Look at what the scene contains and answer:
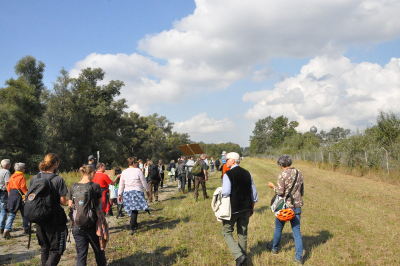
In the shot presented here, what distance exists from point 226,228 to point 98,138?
4737cm

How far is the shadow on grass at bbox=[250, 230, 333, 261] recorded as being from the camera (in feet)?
21.4

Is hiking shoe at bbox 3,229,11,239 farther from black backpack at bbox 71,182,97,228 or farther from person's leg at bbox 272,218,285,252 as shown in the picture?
person's leg at bbox 272,218,285,252

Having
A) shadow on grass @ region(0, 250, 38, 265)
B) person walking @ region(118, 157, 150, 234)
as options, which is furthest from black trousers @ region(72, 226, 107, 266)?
person walking @ region(118, 157, 150, 234)

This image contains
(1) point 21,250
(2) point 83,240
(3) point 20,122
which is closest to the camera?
(2) point 83,240

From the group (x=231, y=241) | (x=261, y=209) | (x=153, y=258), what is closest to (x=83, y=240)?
(x=153, y=258)

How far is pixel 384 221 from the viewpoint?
902 centimetres

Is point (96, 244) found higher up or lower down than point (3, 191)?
lower down


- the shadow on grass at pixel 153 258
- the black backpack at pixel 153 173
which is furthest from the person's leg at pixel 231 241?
the black backpack at pixel 153 173

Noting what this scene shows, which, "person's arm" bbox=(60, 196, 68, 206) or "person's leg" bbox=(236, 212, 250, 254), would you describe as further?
"person's leg" bbox=(236, 212, 250, 254)

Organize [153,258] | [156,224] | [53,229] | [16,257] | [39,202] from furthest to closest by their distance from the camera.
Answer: [156,224]
[16,257]
[153,258]
[53,229]
[39,202]

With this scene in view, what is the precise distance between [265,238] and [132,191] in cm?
345

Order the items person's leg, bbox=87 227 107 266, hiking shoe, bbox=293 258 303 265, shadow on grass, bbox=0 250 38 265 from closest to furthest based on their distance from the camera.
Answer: person's leg, bbox=87 227 107 266 < hiking shoe, bbox=293 258 303 265 < shadow on grass, bbox=0 250 38 265

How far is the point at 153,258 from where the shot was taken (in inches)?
251

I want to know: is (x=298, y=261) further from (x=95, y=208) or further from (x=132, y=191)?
(x=132, y=191)
